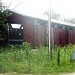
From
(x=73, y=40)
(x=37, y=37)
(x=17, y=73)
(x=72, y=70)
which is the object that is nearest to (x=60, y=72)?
(x=72, y=70)

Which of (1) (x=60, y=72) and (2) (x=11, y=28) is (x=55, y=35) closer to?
(2) (x=11, y=28)

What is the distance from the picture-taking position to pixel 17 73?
12.4m

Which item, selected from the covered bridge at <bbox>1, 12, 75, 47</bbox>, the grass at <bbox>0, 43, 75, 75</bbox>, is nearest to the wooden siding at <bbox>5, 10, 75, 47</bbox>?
the covered bridge at <bbox>1, 12, 75, 47</bbox>

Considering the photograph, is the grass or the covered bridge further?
the covered bridge

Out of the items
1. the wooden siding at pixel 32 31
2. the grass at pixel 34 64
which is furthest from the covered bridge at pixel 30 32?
the grass at pixel 34 64

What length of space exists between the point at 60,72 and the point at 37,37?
1298cm

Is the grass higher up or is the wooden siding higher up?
the wooden siding

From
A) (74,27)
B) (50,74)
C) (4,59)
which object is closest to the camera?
(50,74)

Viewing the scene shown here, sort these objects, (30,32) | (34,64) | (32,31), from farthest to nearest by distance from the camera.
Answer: (32,31) → (30,32) → (34,64)

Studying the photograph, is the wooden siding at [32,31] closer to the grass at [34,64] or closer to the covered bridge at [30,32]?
the covered bridge at [30,32]

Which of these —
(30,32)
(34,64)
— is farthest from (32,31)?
(34,64)

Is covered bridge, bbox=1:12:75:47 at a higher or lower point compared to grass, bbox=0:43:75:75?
higher

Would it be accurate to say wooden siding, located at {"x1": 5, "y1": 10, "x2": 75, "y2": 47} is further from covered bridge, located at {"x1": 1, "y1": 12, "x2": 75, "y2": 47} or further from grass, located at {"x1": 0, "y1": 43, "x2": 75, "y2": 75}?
grass, located at {"x1": 0, "y1": 43, "x2": 75, "y2": 75}

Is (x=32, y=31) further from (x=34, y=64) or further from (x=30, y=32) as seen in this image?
(x=34, y=64)
